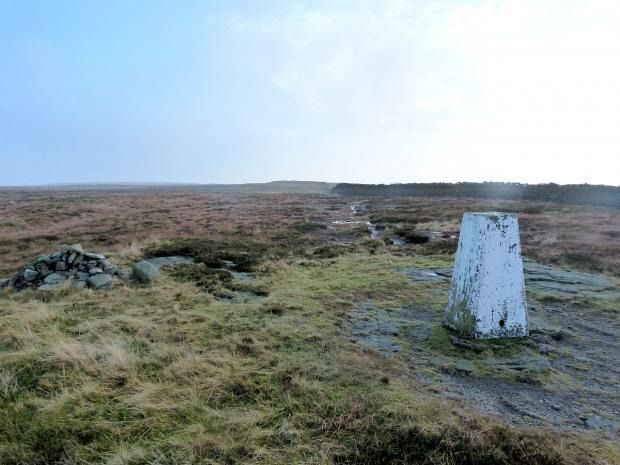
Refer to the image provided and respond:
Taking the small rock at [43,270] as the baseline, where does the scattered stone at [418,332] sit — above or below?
below

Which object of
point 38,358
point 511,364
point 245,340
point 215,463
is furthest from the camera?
point 245,340

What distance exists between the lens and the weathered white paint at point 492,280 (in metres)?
6.29

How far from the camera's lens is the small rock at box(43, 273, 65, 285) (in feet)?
31.6

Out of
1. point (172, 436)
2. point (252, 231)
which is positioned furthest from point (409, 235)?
point (172, 436)

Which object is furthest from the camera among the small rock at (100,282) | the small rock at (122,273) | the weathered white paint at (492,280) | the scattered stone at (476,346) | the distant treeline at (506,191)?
the distant treeline at (506,191)

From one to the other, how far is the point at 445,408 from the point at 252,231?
17973 millimetres

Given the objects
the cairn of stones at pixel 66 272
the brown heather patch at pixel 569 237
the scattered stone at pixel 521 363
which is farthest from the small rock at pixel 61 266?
the brown heather patch at pixel 569 237

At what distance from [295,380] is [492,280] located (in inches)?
143

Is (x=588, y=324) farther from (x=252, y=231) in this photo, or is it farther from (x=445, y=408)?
(x=252, y=231)

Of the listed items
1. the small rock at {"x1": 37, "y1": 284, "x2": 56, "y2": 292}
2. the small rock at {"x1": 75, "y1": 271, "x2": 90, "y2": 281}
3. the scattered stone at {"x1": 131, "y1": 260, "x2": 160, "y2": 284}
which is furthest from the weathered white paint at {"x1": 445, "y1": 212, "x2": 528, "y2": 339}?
the small rock at {"x1": 37, "y1": 284, "x2": 56, "y2": 292}

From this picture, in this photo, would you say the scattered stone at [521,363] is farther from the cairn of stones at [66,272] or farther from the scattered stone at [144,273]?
the cairn of stones at [66,272]

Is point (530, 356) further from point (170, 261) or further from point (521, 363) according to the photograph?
point (170, 261)

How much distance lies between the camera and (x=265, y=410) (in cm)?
435

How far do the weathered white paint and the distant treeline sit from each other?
35.0 metres
